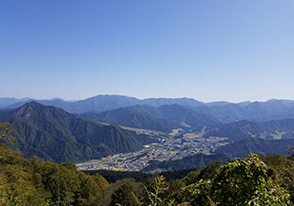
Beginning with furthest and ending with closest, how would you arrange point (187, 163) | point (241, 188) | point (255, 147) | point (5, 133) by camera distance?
point (255, 147) < point (187, 163) < point (5, 133) < point (241, 188)

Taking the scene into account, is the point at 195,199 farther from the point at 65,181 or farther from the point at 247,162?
the point at 65,181

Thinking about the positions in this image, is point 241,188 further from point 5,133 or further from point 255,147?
point 255,147

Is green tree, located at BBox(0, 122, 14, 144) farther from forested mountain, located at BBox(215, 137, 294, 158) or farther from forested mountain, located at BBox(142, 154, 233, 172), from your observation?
forested mountain, located at BBox(215, 137, 294, 158)

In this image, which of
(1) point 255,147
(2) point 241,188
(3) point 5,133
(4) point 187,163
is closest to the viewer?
(2) point 241,188

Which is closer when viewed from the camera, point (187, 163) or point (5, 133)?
point (5, 133)

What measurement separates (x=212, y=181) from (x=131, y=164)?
15767cm

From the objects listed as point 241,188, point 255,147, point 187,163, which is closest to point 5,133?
point 241,188

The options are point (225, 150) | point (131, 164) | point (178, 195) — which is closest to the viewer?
point (178, 195)

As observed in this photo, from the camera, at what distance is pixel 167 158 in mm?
168000

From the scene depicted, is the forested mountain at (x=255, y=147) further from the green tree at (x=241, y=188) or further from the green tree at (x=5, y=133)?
the green tree at (x=241, y=188)

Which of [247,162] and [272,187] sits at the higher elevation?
[247,162]

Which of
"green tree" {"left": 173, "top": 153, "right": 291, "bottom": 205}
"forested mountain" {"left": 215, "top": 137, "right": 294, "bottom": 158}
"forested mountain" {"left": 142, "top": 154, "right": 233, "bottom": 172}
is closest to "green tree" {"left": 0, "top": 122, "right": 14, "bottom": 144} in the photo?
"green tree" {"left": 173, "top": 153, "right": 291, "bottom": 205}

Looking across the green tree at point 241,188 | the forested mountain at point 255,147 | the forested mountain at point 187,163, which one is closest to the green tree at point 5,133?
the green tree at point 241,188

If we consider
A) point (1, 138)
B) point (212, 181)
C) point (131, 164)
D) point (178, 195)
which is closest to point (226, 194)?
point (212, 181)
